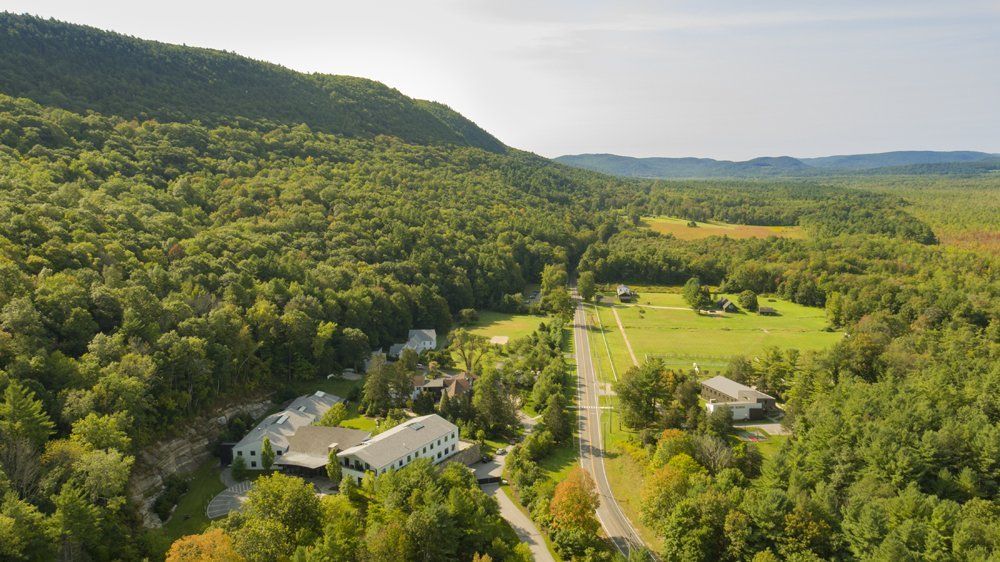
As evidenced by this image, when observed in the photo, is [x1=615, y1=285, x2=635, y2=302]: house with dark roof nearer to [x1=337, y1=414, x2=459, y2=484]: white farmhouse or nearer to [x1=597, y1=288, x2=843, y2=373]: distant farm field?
[x1=597, y1=288, x2=843, y2=373]: distant farm field

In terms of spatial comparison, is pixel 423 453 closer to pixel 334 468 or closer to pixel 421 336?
pixel 334 468

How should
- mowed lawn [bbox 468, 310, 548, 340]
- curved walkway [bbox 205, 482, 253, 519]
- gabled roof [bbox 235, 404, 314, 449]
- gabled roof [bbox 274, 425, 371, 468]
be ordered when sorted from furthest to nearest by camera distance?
Answer: mowed lawn [bbox 468, 310, 548, 340] → gabled roof [bbox 235, 404, 314, 449] → gabled roof [bbox 274, 425, 371, 468] → curved walkway [bbox 205, 482, 253, 519]

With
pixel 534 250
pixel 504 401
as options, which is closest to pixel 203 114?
pixel 534 250

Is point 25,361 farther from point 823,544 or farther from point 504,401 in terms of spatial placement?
point 823,544

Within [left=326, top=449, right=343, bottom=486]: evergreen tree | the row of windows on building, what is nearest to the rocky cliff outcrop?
[left=326, top=449, right=343, bottom=486]: evergreen tree

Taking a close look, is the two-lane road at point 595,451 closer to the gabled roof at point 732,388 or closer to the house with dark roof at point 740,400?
the house with dark roof at point 740,400

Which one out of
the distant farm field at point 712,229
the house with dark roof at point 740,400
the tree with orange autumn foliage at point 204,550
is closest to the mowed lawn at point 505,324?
the house with dark roof at point 740,400
